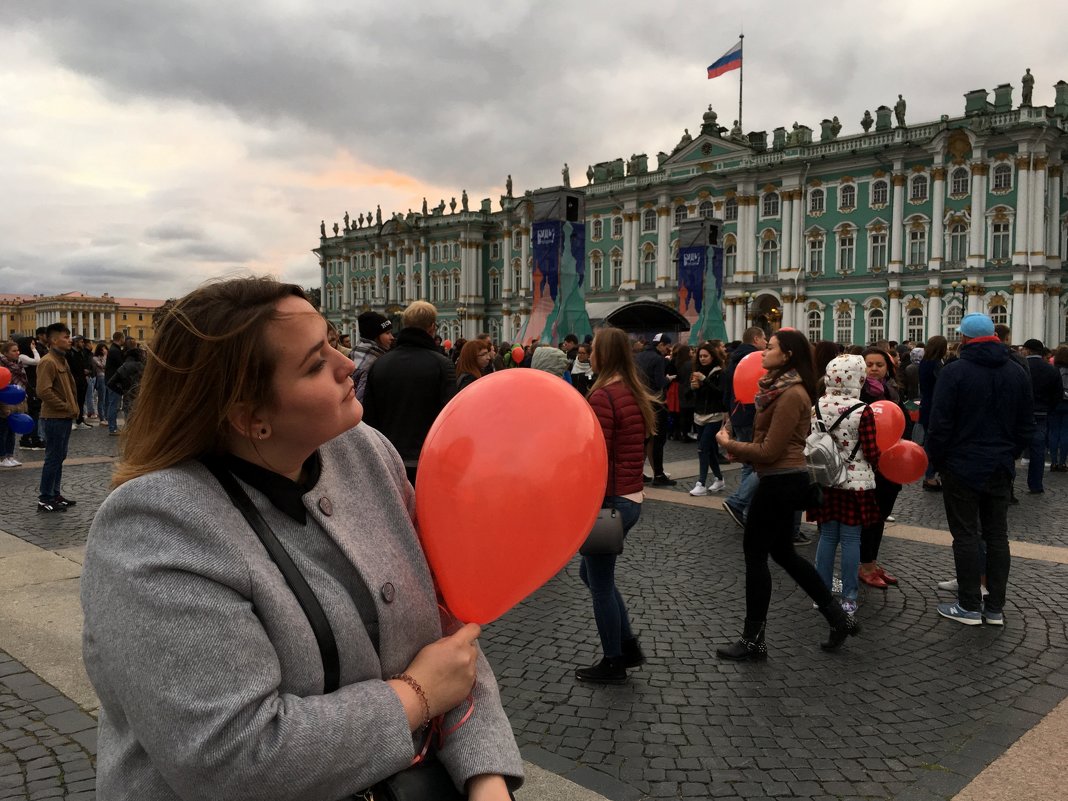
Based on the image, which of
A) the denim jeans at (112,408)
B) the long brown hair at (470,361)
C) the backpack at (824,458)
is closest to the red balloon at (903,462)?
the backpack at (824,458)

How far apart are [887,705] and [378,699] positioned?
338 centimetres

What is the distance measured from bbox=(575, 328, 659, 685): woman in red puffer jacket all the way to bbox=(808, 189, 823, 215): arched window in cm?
4340

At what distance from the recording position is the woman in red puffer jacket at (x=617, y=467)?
4039 millimetres

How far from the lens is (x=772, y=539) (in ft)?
14.4

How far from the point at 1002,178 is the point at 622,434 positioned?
41.6 metres

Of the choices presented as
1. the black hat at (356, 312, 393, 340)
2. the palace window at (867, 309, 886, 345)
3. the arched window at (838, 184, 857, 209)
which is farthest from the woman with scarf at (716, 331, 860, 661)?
the arched window at (838, 184, 857, 209)

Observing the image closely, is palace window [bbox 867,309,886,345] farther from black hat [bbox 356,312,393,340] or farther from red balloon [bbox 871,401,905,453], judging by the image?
black hat [bbox 356,312,393,340]

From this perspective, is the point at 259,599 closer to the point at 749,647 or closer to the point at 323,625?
the point at 323,625

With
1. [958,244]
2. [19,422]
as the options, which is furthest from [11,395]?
[958,244]

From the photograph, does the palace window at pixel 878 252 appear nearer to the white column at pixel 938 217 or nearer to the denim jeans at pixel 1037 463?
the white column at pixel 938 217

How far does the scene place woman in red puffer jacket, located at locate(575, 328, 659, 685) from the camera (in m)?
4.04

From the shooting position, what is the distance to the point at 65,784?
3061 mm

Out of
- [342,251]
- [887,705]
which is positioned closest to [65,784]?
[887,705]

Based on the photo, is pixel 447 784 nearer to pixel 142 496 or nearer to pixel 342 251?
pixel 142 496
